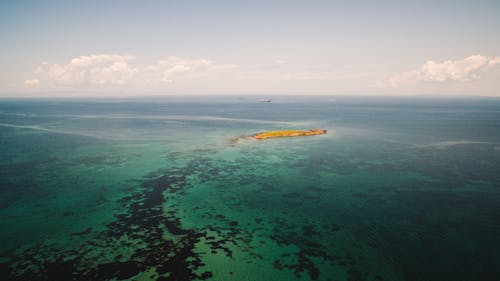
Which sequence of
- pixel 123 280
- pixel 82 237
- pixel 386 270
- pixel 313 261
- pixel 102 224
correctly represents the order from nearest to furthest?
1. pixel 123 280
2. pixel 386 270
3. pixel 313 261
4. pixel 82 237
5. pixel 102 224

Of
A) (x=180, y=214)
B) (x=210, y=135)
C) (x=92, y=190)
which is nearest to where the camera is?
(x=180, y=214)

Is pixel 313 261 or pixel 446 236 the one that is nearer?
pixel 313 261

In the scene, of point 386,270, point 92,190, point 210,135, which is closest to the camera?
point 386,270

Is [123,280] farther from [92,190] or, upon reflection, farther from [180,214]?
[92,190]

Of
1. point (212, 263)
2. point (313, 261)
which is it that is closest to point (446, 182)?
point (313, 261)

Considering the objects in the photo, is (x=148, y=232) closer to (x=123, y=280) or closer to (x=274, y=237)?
(x=123, y=280)

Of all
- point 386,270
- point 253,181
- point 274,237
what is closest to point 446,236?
point 386,270
